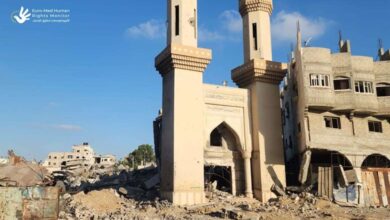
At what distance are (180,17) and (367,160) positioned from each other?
50.1 ft

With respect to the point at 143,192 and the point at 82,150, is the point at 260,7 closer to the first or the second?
the point at 143,192

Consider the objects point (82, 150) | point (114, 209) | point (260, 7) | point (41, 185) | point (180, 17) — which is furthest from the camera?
point (82, 150)

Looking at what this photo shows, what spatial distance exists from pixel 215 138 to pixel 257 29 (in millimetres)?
7515

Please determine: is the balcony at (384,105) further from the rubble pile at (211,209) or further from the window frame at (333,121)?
the rubble pile at (211,209)

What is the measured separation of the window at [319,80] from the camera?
2362cm

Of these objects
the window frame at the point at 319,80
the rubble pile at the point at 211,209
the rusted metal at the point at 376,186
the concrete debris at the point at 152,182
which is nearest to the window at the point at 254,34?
the window frame at the point at 319,80

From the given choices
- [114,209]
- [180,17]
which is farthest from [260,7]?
[114,209]

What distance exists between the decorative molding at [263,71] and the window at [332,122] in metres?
3.79

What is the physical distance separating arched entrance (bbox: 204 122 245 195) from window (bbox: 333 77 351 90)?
7080mm

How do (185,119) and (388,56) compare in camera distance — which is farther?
(388,56)

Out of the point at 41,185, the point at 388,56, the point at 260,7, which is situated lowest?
the point at 41,185

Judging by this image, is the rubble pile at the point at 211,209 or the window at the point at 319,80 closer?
the rubble pile at the point at 211,209

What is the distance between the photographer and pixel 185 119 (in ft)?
70.7

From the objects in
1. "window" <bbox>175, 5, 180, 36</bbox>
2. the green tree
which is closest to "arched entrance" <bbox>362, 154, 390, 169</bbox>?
"window" <bbox>175, 5, 180, 36</bbox>
